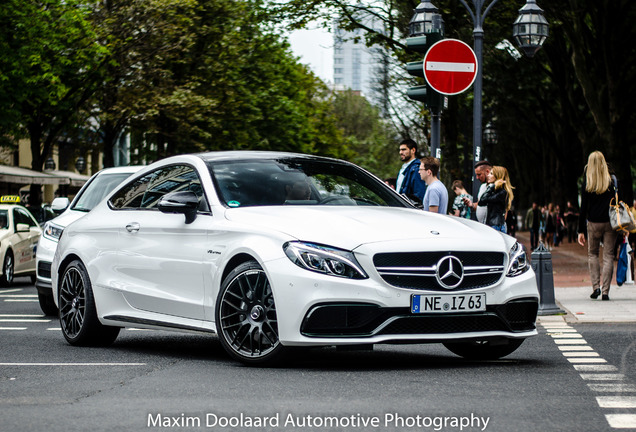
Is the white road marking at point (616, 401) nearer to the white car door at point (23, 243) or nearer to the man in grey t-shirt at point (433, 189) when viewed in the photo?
the man in grey t-shirt at point (433, 189)

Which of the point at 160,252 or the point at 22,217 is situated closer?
the point at 160,252

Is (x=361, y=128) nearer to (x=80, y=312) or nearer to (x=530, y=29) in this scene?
(x=530, y=29)

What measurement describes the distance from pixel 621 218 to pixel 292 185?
7774 mm

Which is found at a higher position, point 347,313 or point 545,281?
point 347,313

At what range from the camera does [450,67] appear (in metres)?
14.4

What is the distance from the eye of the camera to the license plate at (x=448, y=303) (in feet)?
25.3

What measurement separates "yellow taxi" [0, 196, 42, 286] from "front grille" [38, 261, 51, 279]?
7.16 metres

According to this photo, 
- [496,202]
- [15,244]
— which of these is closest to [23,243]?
[15,244]

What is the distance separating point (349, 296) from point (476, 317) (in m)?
0.94

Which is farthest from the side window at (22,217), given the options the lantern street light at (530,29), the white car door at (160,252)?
the white car door at (160,252)

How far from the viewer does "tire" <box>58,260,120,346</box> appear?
995 centimetres

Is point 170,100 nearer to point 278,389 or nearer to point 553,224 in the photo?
point 553,224

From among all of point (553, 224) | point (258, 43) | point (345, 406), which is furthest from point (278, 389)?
point (258, 43)

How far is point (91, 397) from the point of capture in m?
6.74
